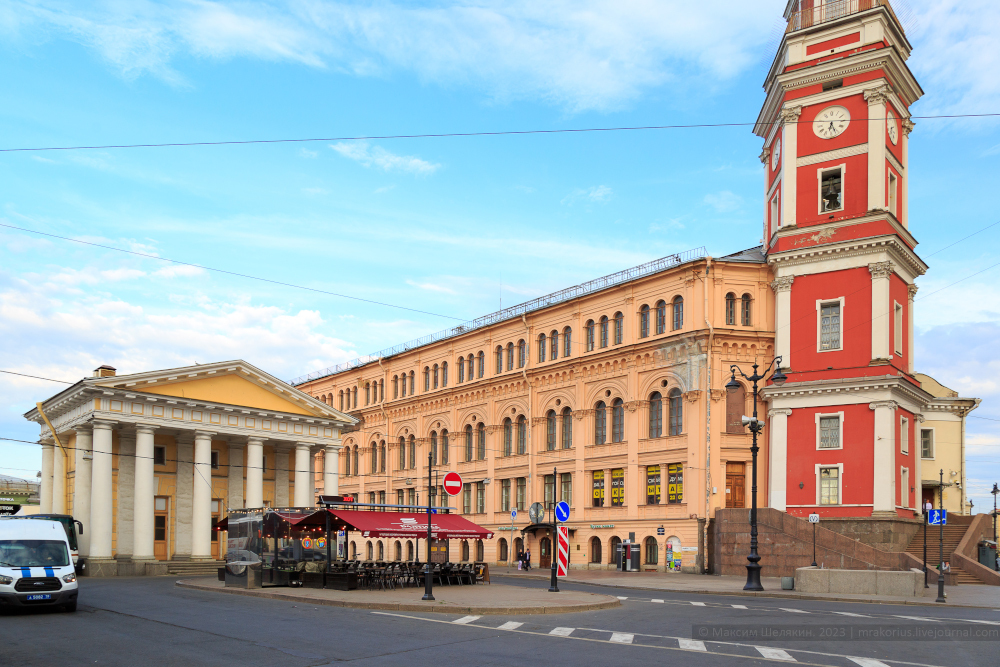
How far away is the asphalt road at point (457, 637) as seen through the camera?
14.2 metres

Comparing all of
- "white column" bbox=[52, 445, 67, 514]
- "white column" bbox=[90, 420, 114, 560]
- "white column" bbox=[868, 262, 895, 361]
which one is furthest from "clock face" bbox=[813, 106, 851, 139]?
"white column" bbox=[52, 445, 67, 514]

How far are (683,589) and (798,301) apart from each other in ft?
63.5

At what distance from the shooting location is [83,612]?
21672mm

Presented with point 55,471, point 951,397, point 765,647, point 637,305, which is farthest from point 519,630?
point 951,397

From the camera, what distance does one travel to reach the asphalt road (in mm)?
14195

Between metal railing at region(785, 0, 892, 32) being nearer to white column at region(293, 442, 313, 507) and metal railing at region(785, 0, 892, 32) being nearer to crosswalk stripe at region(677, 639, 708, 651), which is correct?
white column at region(293, 442, 313, 507)

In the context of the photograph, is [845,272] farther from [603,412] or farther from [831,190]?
[603,412]

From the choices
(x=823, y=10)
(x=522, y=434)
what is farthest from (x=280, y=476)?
(x=823, y=10)

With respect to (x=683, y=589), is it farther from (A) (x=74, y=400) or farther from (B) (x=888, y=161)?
(A) (x=74, y=400)

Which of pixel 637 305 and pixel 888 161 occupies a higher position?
pixel 888 161

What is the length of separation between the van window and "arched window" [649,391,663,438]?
34.4 meters

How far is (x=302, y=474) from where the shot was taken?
52.5 meters

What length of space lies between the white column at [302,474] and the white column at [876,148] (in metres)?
33.3

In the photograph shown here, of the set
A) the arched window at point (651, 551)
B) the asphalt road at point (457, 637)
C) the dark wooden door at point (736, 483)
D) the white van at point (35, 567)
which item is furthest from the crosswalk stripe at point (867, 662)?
the arched window at point (651, 551)
